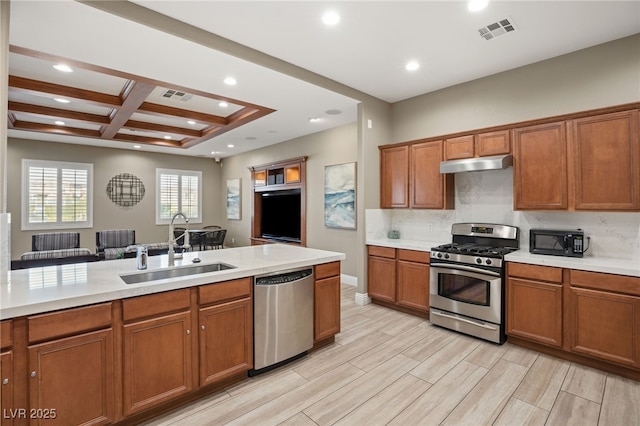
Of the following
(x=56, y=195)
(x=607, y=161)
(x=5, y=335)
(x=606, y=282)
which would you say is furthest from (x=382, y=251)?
(x=56, y=195)

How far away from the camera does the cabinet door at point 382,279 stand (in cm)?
416

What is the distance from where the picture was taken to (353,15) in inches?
102

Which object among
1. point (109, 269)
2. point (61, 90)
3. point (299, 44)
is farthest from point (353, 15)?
point (61, 90)

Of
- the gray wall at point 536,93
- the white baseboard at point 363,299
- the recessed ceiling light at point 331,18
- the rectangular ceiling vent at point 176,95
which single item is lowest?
the white baseboard at point 363,299

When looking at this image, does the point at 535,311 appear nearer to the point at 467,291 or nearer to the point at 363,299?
the point at 467,291

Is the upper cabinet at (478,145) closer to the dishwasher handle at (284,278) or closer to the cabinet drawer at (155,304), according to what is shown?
the dishwasher handle at (284,278)

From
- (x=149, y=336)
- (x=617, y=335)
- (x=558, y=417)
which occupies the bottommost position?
(x=558, y=417)

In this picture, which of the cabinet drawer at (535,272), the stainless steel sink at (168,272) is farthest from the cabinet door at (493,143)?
the stainless steel sink at (168,272)

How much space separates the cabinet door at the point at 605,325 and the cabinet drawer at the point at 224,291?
2900 millimetres

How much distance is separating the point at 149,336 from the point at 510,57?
4.26 meters

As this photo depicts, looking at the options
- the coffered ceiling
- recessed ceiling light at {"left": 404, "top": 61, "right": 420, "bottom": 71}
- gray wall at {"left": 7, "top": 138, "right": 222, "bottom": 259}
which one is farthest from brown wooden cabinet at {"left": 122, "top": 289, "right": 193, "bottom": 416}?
gray wall at {"left": 7, "top": 138, "right": 222, "bottom": 259}

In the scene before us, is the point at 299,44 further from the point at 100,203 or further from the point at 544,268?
the point at 100,203

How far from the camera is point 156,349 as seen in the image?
202 centimetres

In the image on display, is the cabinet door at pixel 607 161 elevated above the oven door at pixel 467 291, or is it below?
above
